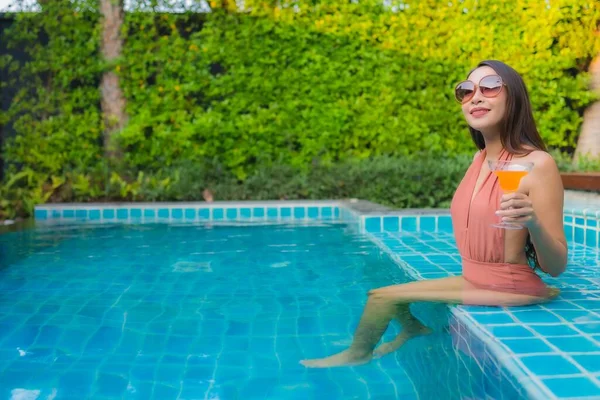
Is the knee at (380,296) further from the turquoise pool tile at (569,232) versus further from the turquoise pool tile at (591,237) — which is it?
the turquoise pool tile at (569,232)

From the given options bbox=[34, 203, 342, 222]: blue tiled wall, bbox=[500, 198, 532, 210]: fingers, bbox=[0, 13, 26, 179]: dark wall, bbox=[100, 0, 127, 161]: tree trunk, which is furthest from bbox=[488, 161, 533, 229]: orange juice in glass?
bbox=[0, 13, 26, 179]: dark wall

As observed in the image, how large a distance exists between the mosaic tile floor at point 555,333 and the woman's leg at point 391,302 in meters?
0.04

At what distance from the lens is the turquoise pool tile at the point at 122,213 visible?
26.4 ft

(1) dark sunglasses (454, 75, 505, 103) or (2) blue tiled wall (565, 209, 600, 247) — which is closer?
(1) dark sunglasses (454, 75, 505, 103)

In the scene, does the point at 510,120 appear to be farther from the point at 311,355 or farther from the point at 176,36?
the point at 176,36

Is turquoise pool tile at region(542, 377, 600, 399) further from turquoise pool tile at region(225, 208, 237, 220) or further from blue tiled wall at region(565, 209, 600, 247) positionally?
turquoise pool tile at region(225, 208, 237, 220)

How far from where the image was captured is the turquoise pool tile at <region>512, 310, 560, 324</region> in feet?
7.87

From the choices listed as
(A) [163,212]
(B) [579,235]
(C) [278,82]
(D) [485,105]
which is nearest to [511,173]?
(D) [485,105]

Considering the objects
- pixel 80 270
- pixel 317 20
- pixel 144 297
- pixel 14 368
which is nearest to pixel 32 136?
pixel 317 20

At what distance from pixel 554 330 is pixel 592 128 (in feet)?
25.1

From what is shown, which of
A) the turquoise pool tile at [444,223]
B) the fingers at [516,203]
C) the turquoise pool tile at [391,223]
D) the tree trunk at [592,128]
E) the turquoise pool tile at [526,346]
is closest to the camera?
the turquoise pool tile at [526,346]

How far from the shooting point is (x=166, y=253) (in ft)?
18.2

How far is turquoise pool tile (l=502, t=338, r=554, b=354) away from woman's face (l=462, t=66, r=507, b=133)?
0.84 m

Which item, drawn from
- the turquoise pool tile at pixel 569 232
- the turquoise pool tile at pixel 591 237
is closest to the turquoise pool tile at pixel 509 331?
the turquoise pool tile at pixel 591 237
